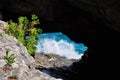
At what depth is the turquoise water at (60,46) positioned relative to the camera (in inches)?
1468

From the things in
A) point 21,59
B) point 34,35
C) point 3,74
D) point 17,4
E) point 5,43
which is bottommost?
point 3,74

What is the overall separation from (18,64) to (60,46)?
29.0 metres

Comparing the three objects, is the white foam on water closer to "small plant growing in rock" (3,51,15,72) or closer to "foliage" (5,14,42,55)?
"foliage" (5,14,42,55)

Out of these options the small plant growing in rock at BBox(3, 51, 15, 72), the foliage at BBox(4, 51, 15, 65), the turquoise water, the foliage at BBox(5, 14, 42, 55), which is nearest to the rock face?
the small plant growing in rock at BBox(3, 51, 15, 72)

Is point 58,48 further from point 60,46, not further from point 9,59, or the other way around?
point 9,59

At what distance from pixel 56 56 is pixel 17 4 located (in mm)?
17334

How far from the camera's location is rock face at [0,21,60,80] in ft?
34.8

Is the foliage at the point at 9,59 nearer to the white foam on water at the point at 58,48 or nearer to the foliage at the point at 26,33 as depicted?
the foliage at the point at 26,33

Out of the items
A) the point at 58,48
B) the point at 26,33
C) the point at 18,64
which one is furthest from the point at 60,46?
the point at 18,64

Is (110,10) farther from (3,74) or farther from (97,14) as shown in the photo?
(3,74)

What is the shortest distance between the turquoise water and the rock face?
2392cm

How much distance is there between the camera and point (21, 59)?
1170 cm

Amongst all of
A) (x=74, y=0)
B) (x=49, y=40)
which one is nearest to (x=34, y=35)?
(x=74, y=0)

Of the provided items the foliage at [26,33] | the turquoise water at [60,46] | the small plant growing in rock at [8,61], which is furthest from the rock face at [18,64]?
the turquoise water at [60,46]
